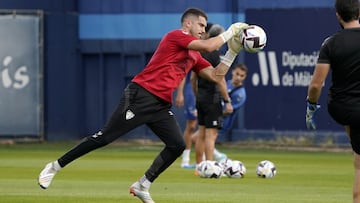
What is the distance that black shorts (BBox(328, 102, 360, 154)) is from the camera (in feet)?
37.5

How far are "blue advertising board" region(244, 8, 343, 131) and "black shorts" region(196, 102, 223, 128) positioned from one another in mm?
9529

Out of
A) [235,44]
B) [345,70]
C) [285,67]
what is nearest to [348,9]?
[345,70]

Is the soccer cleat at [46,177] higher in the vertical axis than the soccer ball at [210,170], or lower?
higher

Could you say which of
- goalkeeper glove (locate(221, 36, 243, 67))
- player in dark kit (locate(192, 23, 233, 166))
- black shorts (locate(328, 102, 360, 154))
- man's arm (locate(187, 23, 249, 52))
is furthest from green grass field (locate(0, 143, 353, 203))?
black shorts (locate(328, 102, 360, 154))

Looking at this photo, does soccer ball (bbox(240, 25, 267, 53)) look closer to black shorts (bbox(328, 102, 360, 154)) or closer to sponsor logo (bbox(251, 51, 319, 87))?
black shorts (bbox(328, 102, 360, 154))

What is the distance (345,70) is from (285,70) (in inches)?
749

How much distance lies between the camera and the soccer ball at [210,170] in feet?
62.1

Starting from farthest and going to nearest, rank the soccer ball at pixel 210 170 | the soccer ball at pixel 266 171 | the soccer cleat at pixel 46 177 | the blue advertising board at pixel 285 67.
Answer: the blue advertising board at pixel 285 67, the soccer ball at pixel 266 171, the soccer ball at pixel 210 170, the soccer cleat at pixel 46 177

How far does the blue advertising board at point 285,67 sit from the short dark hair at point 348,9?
18351 millimetres

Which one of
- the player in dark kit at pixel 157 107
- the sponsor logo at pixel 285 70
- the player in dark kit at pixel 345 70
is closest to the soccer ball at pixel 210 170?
the player in dark kit at pixel 157 107

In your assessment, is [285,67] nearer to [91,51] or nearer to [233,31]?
[91,51]

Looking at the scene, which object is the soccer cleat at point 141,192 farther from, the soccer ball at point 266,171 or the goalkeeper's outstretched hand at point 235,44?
the soccer ball at point 266,171

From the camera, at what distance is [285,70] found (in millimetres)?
30422

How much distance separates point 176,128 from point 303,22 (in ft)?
53.9
